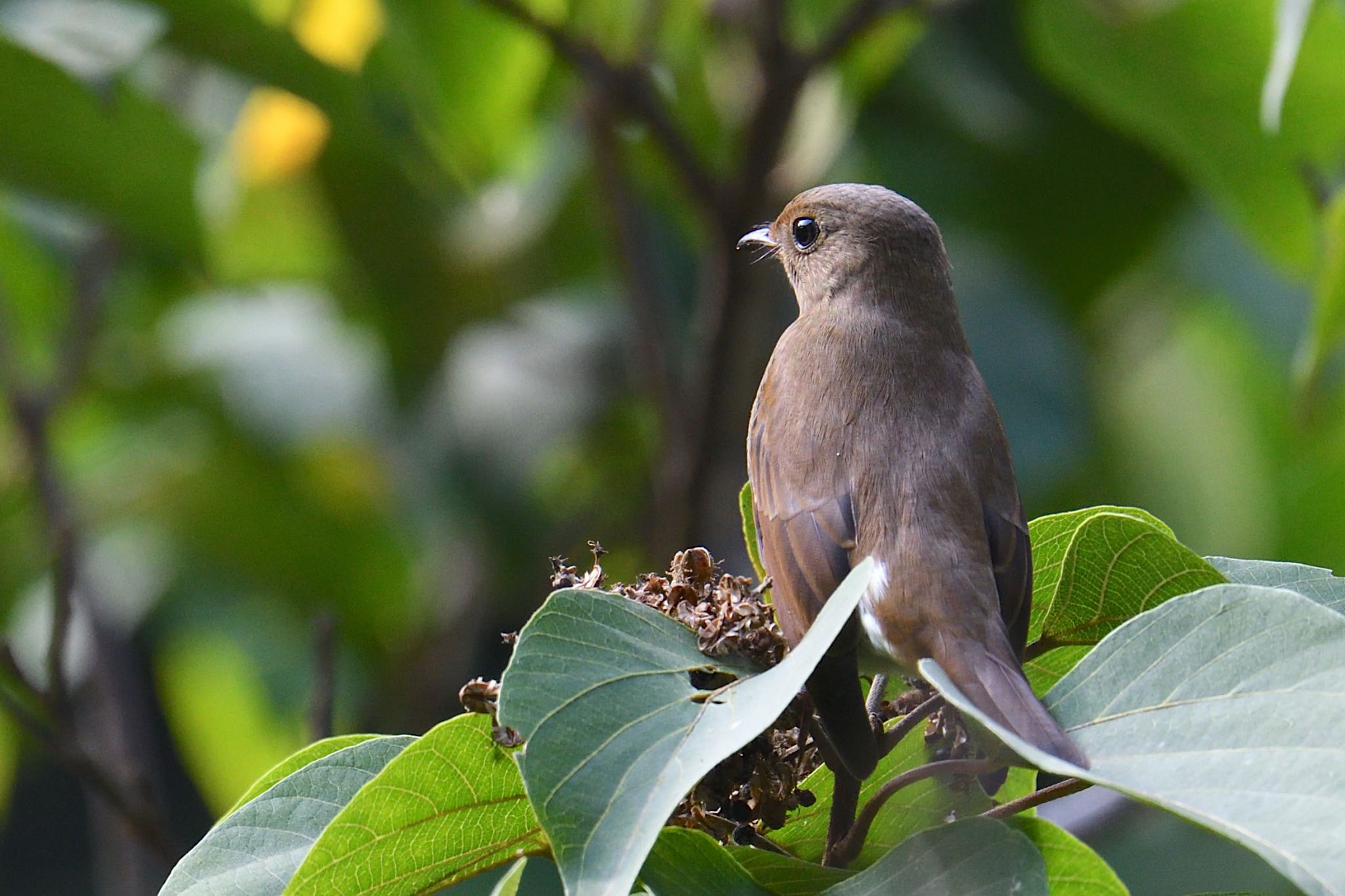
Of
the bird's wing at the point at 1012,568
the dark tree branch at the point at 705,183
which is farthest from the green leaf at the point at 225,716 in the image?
the bird's wing at the point at 1012,568

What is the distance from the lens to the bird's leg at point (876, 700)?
195 cm

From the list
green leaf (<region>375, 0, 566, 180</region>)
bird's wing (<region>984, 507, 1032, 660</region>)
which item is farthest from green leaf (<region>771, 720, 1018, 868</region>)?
green leaf (<region>375, 0, 566, 180</region>)

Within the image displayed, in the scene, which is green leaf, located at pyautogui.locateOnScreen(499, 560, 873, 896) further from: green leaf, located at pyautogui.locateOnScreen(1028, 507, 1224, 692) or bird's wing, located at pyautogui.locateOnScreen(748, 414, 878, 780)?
green leaf, located at pyautogui.locateOnScreen(1028, 507, 1224, 692)

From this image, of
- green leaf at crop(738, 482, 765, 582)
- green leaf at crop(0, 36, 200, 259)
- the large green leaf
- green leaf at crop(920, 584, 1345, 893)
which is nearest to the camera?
green leaf at crop(920, 584, 1345, 893)

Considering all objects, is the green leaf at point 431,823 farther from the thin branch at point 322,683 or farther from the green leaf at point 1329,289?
the green leaf at point 1329,289

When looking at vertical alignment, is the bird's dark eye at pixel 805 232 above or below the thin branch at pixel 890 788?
above

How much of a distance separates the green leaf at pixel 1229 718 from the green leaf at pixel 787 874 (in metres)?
0.28

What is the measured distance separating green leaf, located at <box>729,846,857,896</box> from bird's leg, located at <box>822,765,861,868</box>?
114 millimetres

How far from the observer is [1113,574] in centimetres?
184

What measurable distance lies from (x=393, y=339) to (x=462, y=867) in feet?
11.7

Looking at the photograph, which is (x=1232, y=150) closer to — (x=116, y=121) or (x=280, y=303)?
(x=116, y=121)

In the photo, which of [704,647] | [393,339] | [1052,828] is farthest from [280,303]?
[1052,828]

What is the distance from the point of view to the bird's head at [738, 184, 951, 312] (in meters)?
2.80

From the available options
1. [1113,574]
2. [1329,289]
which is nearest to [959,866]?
[1113,574]
